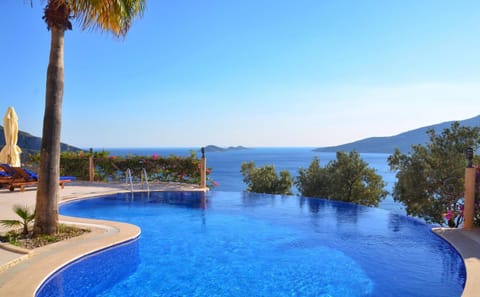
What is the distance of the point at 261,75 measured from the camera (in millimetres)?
19297

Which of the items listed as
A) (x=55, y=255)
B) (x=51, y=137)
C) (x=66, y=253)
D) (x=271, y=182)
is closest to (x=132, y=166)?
(x=271, y=182)

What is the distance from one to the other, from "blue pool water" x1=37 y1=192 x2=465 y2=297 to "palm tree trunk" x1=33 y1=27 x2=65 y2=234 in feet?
4.46

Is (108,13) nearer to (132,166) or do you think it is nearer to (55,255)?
(55,255)

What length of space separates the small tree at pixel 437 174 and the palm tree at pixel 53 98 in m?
9.85

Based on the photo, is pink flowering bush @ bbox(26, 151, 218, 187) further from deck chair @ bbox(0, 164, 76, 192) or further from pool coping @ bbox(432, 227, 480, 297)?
pool coping @ bbox(432, 227, 480, 297)

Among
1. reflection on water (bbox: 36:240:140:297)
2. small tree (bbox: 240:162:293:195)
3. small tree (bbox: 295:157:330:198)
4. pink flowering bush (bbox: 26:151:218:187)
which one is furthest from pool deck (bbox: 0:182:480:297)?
small tree (bbox: 240:162:293:195)

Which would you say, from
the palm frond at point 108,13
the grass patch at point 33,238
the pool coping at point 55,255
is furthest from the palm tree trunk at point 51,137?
the pool coping at point 55,255

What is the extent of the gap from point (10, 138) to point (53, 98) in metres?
8.30

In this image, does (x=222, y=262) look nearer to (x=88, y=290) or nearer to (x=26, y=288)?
(x=88, y=290)

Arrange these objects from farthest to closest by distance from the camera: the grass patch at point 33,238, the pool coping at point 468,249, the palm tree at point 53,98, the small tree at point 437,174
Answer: the small tree at point 437,174 → the palm tree at point 53,98 → the grass patch at point 33,238 → the pool coping at point 468,249

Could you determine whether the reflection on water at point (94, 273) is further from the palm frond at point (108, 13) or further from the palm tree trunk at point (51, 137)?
the palm frond at point (108, 13)

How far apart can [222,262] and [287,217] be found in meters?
4.05

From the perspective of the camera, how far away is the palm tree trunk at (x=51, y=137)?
19.0 feet

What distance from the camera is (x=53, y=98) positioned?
581cm
